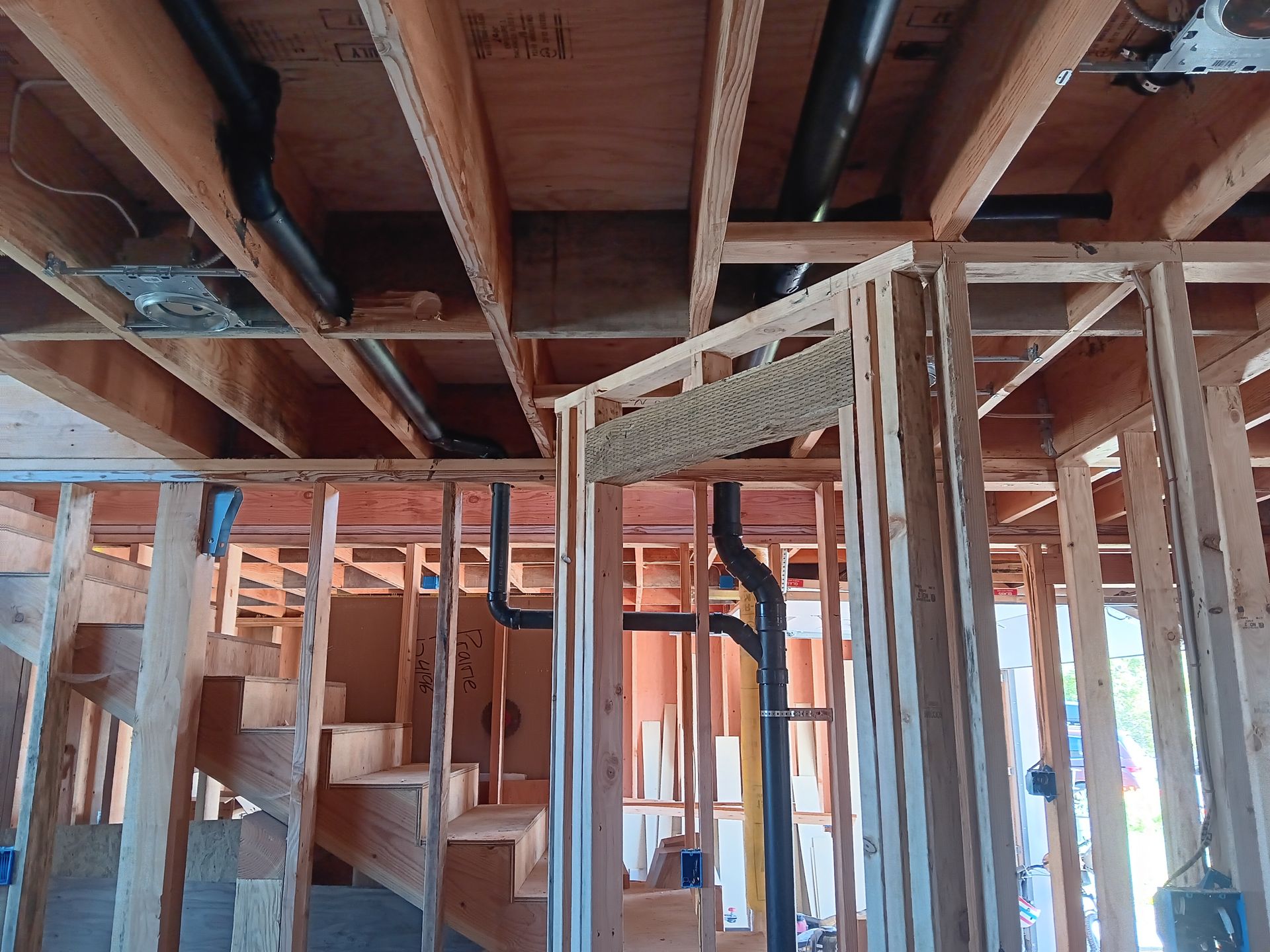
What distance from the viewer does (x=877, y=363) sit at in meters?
1.40

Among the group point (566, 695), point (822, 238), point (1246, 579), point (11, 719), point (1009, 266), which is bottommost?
point (11, 719)

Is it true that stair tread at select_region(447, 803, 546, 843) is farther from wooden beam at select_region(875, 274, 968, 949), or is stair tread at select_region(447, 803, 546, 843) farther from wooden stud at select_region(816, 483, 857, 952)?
wooden beam at select_region(875, 274, 968, 949)

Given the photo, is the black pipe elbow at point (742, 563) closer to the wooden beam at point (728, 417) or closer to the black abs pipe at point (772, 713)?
the black abs pipe at point (772, 713)

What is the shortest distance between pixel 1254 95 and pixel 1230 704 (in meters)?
1.02

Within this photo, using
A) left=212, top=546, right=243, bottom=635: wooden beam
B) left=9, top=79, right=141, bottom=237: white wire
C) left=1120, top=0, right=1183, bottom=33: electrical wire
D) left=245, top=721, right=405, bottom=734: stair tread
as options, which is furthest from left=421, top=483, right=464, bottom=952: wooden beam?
left=1120, top=0, right=1183, bottom=33: electrical wire

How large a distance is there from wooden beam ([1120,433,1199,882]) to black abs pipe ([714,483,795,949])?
1045 millimetres

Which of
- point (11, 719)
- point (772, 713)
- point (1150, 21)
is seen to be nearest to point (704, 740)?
point (772, 713)

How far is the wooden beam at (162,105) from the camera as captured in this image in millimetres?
1183

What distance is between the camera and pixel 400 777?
11.4 feet

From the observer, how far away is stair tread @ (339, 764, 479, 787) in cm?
317

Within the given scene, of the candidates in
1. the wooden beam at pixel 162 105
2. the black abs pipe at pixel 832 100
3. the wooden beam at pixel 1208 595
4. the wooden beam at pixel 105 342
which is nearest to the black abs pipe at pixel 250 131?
the wooden beam at pixel 162 105

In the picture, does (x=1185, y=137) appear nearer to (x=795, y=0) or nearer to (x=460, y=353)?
(x=795, y=0)

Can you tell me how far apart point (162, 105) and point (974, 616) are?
4.67 ft

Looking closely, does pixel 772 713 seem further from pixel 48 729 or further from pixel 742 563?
pixel 48 729
